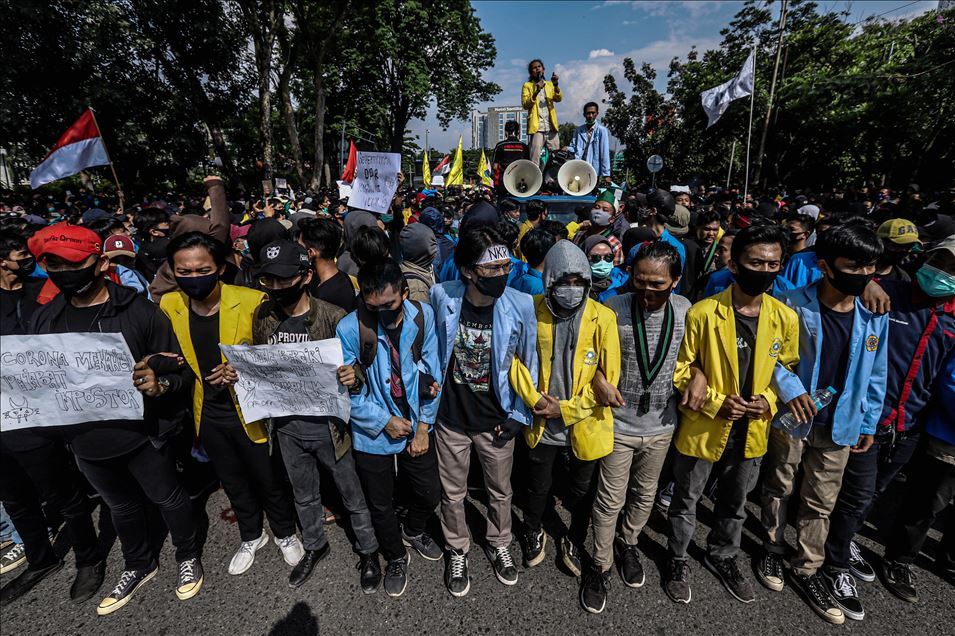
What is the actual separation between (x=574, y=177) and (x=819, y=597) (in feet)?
24.8

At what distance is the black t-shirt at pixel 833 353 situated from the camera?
2.62 m

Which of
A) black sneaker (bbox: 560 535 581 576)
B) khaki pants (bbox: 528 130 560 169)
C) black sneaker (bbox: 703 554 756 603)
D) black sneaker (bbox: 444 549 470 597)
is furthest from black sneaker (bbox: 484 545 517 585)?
khaki pants (bbox: 528 130 560 169)

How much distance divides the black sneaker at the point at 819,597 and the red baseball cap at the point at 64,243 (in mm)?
4702

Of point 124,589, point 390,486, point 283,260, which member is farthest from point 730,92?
point 124,589

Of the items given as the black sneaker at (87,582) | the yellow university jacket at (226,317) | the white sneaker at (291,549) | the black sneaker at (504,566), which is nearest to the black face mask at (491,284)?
the yellow university jacket at (226,317)

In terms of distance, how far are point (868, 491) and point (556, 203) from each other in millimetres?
6007

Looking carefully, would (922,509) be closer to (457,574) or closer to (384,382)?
(457,574)

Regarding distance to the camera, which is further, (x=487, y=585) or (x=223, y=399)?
(x=487, y=585)

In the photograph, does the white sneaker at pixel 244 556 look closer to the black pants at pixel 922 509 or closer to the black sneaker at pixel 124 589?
the black sneaker at pixel 124 589

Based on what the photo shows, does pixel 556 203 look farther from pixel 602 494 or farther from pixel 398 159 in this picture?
pixel 602 494

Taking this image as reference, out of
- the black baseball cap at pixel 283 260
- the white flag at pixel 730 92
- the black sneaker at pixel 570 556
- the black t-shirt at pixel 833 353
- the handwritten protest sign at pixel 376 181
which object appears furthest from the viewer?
the white flag at pixel 730 92

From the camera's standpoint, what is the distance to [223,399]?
2.78 metres

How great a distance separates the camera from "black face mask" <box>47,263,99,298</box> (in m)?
2.35

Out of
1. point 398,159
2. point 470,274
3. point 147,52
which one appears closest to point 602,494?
point 470,274
